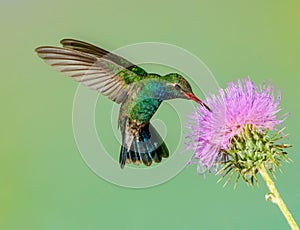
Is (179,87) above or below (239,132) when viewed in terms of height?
above

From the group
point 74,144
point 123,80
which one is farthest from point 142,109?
point 74,144

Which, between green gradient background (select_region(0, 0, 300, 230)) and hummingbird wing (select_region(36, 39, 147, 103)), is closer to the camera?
hummingbird wing (select_region(36, 39, 147, 103))

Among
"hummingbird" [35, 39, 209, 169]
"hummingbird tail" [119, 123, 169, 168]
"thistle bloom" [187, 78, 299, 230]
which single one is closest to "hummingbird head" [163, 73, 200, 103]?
"hummingbird" [35, 39, 209, 169]

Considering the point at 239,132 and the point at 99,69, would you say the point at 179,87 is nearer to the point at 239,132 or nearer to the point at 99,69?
the point at 99,69

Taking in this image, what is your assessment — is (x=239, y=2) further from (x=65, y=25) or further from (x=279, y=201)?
(x=279, y=201)

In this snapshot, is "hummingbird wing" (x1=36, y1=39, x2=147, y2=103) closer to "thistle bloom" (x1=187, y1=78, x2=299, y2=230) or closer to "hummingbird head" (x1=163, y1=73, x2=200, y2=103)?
"hummingbird head" (x1=163, y1=73, x2=200, y2=103)
